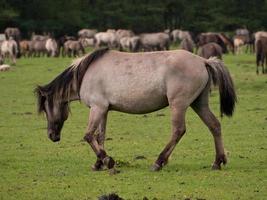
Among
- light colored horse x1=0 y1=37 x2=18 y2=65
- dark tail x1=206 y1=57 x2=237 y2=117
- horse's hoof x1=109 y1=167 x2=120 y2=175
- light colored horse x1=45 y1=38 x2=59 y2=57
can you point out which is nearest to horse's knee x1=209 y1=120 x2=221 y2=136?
dark tail x1=206 y1=57 x2=237 y2=117

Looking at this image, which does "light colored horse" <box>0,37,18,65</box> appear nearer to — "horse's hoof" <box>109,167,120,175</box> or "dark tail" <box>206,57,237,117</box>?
"dark tail" <box>206,57,237,117</box>

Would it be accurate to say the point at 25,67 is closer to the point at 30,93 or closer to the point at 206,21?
the point at 30,93

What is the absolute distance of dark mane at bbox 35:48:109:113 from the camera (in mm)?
12227

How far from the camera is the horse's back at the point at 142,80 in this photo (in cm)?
1166

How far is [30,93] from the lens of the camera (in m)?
26.0

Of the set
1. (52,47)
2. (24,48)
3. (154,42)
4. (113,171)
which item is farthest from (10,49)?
(113,171)

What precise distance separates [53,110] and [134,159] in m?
1.52

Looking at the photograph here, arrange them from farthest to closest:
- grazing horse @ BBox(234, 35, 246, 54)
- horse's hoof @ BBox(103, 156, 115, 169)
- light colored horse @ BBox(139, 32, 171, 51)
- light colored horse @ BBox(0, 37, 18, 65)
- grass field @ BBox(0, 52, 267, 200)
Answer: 1. light colored horse @ BBox(139, 32, 171, 51)
2. grazing horse @ BBox(234, 35, 246, 54)
3. light colored horse @ BBox(0, 37, 18, 65)
4. horse's hoof @ BBox(103, 156, 115, 169)
5. grass field @ BBox(0, 52, 267, 200)

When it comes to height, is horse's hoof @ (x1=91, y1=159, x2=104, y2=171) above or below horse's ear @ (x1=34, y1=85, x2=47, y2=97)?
below

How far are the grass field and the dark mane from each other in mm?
1045

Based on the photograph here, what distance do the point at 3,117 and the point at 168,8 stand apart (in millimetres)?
52996

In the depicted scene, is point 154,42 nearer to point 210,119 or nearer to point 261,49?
point 261,49

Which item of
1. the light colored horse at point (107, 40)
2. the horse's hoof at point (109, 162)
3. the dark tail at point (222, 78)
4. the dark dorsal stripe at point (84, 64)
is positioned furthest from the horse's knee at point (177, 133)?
the light colored horse at point (107, 40)

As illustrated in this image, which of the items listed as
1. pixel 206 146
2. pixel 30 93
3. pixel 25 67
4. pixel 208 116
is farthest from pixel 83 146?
pixel 25 67
